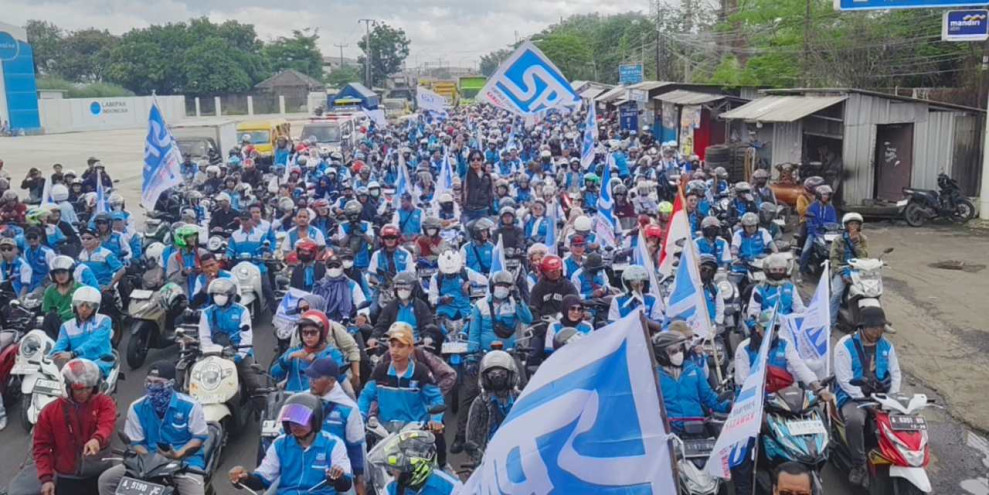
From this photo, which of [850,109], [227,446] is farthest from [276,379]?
[850,109]

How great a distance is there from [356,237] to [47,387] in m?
5.12

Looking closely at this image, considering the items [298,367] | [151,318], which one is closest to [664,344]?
[298,367]

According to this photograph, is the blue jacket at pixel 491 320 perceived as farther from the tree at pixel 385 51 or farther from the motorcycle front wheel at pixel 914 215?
the tree at pixel 385 51

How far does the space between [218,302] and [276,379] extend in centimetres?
118

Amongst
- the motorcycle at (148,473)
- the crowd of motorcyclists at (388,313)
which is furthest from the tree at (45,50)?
the motorcycle at (148,473)

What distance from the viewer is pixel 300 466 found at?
5.50 m

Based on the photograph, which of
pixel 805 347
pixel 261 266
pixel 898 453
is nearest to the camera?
pixel 898 453

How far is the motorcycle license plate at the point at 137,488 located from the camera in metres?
5.75

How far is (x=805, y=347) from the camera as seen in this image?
756cm

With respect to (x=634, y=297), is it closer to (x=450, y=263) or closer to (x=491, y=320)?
(x=491, y=320)

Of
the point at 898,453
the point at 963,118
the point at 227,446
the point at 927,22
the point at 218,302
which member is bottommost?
the point at 227,446

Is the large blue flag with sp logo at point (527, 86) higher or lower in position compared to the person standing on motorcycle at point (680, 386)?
higher

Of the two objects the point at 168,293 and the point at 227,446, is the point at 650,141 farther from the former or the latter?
the point at 227,446

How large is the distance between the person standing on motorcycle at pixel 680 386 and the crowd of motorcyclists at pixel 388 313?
1 cm
